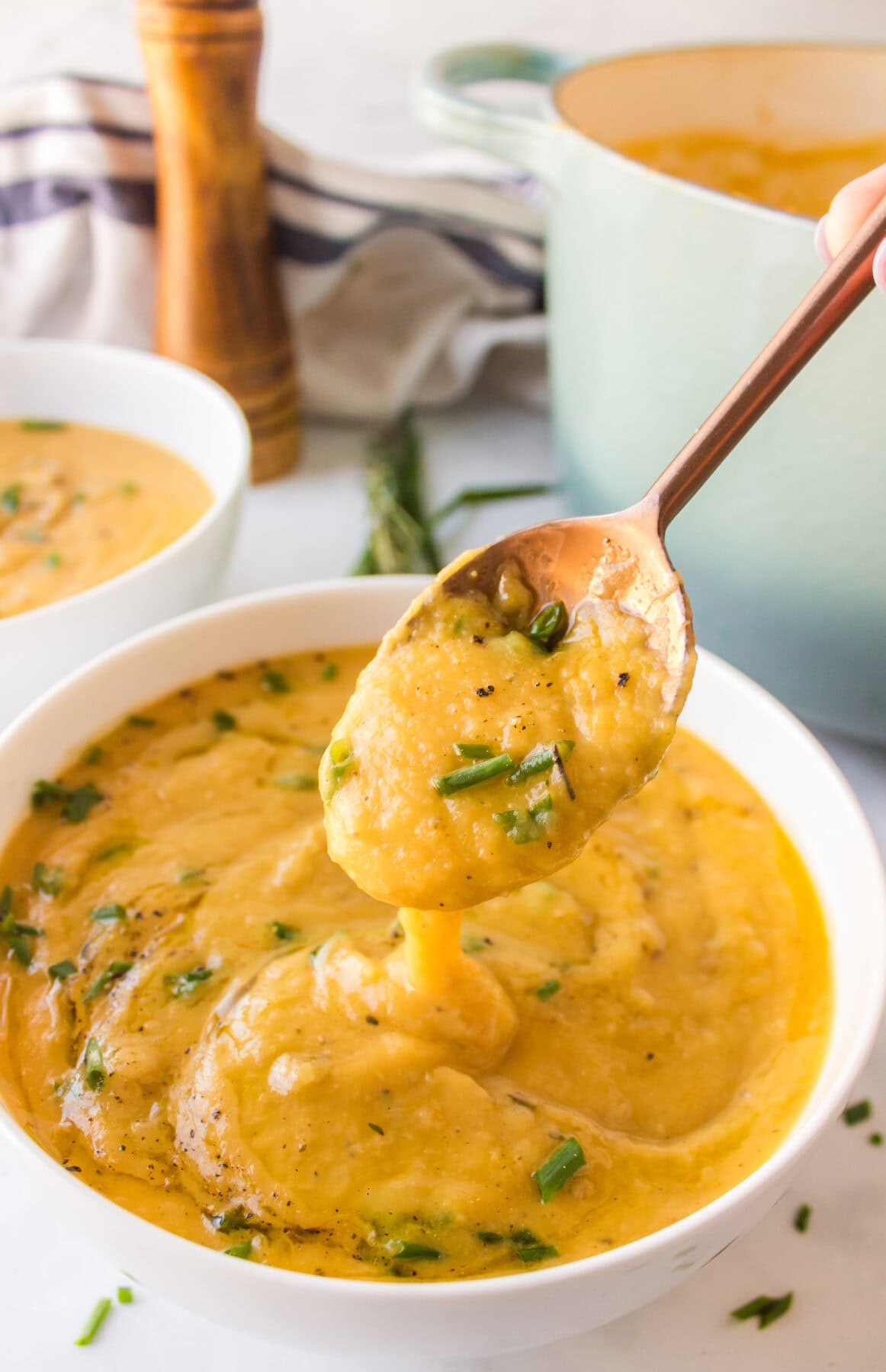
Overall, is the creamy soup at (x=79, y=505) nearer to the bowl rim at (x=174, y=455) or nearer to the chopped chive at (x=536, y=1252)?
the bowl rim at (x=174, y=455)

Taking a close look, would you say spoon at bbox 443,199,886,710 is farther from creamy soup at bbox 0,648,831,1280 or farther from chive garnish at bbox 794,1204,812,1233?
chive garnish at bbox 794,1204,812,1233

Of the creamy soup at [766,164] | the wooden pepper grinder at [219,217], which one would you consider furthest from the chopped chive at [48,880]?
the creamy soup at [766,164]

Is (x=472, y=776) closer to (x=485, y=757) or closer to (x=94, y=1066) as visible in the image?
(x=485, y=757)

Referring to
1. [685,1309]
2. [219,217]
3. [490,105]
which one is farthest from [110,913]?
[219,217]

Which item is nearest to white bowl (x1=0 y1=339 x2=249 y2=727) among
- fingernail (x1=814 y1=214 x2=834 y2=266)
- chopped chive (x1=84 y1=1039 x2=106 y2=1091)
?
chopped chive (x1=84 y1=1039 x2=106 y2=1091)

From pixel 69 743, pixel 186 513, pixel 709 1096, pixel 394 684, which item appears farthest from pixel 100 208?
pixel 709 1096

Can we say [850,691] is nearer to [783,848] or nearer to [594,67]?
[783,848]
